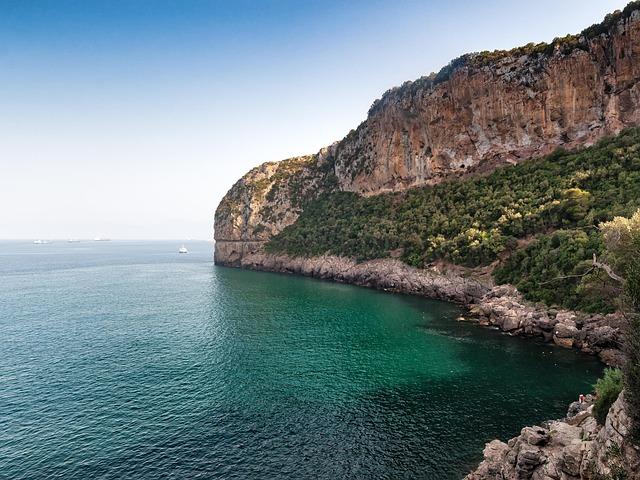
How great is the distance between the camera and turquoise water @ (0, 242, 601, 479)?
2273 centimetres

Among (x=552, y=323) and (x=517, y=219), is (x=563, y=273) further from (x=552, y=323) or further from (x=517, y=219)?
(x=517, y=219)

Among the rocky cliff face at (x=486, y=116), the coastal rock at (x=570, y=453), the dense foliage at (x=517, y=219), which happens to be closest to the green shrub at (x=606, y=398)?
the coastal rock at (x=570, y=453)

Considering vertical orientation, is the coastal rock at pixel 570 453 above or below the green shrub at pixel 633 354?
below

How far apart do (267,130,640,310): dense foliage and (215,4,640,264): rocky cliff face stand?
4.96m

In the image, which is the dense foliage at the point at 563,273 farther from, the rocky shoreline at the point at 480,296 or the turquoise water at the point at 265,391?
the turquoise water at the point at 265,391

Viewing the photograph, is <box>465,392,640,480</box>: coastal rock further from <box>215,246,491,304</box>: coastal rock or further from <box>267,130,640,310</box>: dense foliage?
<box>215,246,491,304</box>: coastal rock

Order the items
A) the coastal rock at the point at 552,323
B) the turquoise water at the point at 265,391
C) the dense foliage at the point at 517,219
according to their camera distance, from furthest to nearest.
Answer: the dense foliage at the point at 517,219, the coastal rock at the point at 552,323, the turquoise water at the point at 265,391

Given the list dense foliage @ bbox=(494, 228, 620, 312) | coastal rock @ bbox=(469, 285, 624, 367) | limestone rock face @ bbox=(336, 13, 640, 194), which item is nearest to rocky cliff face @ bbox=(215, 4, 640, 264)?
limestone rock face @ bbox=(336, 13, 640, 194)

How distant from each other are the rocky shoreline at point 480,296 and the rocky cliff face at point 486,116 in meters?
30.4

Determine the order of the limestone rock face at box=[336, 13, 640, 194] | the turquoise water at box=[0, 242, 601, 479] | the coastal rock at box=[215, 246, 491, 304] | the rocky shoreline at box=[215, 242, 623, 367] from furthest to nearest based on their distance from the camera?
the limestone rock face at box=[336, 13, 640, 194] < the coastal rock at box=[215, 246, 491, 304] < the rocky shoreline at box=[215, 242, 623, 367] < the turquoise water at box=[0, 242, 601, 479]

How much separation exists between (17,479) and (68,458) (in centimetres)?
251

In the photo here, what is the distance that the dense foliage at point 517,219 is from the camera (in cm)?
5188

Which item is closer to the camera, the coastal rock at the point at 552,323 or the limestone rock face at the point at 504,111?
the coastal rock at the point at 552,323

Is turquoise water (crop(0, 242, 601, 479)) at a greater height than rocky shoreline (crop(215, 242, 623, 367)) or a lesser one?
lesser
